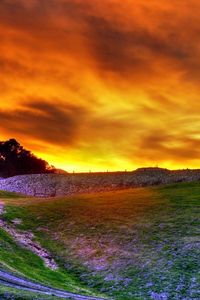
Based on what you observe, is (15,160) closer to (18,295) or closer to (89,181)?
(89,181)

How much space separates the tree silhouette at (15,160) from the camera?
7313 inches

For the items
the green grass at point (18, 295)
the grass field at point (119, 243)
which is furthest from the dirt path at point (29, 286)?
the grass field at point (119, 243)

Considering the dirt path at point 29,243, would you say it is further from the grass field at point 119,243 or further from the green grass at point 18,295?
the green grass at point 18,295

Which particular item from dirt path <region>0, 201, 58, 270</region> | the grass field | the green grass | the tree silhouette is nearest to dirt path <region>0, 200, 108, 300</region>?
dirt path <region>0, 201, 58, 270</region>

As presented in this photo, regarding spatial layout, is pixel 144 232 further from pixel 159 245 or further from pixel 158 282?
pixel 158 282

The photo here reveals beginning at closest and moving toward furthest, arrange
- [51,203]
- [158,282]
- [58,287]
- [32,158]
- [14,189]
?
[58,287], [158,282], [51,203], [14,189], [32,158]

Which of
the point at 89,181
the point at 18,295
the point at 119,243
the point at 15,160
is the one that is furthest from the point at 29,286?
the point at 15,160

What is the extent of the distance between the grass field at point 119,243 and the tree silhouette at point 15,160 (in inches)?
4001

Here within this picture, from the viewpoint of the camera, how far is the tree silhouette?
609ft

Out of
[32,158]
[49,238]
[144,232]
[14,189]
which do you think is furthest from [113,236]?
[32,158]

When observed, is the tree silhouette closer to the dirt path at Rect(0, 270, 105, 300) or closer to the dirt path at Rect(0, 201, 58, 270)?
the dirt path at Rect(0, 201, 58, 270)

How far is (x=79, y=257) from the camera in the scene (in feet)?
183

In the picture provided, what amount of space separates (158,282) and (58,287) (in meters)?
10.1

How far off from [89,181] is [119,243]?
196ft
